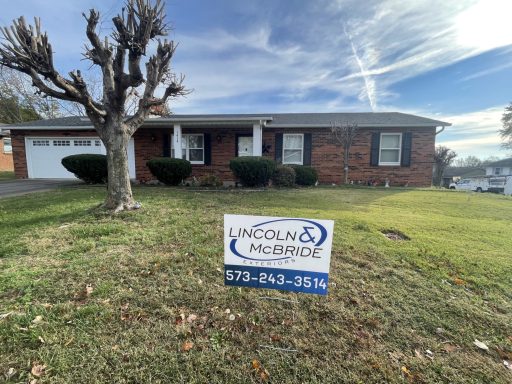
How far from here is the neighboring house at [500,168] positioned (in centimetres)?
4572

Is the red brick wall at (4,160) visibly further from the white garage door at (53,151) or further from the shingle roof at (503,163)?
the shingle roof at (503,163)

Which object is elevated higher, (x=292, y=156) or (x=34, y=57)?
(x=34, y=57)

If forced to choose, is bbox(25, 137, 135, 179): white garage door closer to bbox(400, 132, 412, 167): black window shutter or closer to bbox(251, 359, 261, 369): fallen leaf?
bbox(251, 359, 261, 369): fallen leaf

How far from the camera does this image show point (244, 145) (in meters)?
12.6

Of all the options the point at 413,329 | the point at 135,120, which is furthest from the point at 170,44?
the point at 413,329

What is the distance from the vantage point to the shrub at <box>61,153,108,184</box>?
33.8 ft

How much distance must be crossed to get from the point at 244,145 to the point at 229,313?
10.8 m

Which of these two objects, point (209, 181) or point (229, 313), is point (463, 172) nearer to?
point (209, 181)

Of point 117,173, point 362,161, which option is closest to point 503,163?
point 362,161

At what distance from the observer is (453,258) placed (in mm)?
3637

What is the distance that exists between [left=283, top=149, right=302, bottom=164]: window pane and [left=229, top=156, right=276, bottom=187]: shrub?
3.04 meters

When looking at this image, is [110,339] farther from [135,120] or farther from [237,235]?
[135,120]

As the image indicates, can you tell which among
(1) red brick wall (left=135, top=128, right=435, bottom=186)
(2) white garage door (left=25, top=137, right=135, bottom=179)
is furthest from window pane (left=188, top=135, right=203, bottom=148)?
(2) white garage door (left=25, top=137, right=135, bottom=179)

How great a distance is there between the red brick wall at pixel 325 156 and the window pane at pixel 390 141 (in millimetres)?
338
